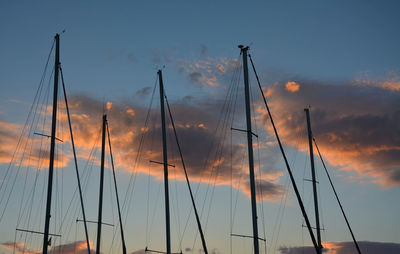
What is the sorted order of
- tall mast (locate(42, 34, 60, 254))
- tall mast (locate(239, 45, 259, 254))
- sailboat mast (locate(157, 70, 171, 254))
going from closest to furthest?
tall mast (locate(239, 45, 259, 254)), tall mast (locate(42, 34, 60, 254)), sailboat mast (locate(157, 70, 171, 254))

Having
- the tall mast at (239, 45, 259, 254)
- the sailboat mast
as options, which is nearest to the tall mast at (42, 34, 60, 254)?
the sailboat mast

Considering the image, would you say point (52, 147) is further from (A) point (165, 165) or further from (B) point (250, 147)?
(B) point (250, 147)

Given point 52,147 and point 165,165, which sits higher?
point 52,147

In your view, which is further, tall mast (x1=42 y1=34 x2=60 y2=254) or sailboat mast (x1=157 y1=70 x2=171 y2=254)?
sailboat mast (x1=157 y1=70 x2=171 y2=254)

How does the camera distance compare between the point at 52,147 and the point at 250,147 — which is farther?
the point at 52,147

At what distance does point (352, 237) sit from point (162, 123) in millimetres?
21603

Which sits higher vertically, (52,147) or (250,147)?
(52,147)

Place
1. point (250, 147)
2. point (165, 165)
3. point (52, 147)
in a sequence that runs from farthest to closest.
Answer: point (165, 165) < point (52, 147) < point (250, 147)

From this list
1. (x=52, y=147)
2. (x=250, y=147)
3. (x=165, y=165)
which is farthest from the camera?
(x=165, y=165)

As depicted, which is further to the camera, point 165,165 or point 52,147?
point 165,165

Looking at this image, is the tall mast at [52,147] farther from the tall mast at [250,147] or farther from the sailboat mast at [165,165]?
the tall mast at [250,147]

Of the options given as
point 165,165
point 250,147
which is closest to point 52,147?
point 165,165

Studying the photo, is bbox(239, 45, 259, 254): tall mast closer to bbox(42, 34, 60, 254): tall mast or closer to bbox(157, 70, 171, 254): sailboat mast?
bbox(157, 70, 171, 254): sailboat mast

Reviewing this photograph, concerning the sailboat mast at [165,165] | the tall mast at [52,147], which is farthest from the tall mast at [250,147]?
the tall mast at [52,147]
